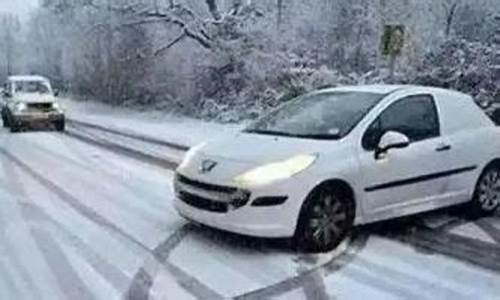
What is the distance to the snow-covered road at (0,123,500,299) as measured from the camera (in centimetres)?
635

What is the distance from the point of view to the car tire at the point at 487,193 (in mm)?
9094

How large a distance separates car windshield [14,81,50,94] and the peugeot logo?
18061 mm

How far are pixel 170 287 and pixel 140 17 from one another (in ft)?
96.5

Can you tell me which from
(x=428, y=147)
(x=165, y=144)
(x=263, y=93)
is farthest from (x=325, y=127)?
(x=263, y=93)

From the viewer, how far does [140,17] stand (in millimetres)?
34688

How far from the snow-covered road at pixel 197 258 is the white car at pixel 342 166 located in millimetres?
309

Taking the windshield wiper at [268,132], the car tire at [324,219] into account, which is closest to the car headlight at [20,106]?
the windshield wiper at [268,132]

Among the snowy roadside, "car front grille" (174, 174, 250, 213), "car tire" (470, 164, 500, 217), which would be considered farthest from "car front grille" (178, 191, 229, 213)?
the snowy roadside

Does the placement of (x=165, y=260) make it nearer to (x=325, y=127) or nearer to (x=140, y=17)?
(x=325, y=127)

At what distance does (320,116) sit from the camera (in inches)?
331

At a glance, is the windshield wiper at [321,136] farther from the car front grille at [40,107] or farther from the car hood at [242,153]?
the car front grille at [40,107]

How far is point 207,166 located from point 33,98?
17.6 m

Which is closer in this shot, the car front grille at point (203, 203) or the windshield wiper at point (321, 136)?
the car front grille at point (203, 203)

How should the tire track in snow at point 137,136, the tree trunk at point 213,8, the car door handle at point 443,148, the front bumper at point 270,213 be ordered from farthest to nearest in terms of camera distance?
the tree trunk at point 213,8 < the tire track in snow at point 137,136 < the car door handle at point 443,148 < the front bumper at point 270,213
